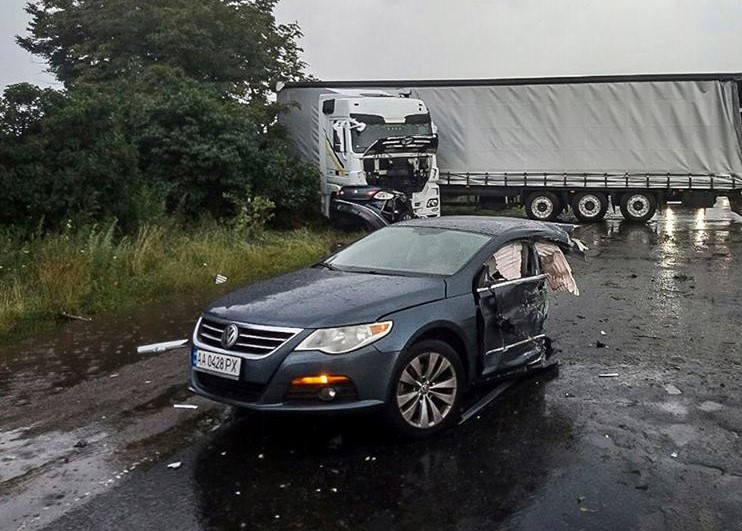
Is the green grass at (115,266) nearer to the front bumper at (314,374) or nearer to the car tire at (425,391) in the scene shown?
the front bumper at (314,374)

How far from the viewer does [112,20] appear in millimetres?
24000

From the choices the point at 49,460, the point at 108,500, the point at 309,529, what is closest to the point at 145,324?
the point at 49,460

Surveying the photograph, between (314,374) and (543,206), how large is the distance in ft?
61.6

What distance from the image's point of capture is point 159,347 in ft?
27.7

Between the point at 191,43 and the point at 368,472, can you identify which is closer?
the point at 368,472

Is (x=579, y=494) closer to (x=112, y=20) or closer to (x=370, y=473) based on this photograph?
(x=370, y=473)

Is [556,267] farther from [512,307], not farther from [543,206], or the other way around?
[543,206]

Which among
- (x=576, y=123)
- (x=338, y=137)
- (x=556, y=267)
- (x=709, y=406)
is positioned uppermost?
(x=576, y=123)

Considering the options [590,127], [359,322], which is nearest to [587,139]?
[590,127]

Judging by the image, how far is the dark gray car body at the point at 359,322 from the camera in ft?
16.6

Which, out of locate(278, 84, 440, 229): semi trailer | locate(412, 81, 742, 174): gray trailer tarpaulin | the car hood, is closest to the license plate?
the car hood

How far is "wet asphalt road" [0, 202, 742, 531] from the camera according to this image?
4379mm

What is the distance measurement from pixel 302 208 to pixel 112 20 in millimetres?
9697

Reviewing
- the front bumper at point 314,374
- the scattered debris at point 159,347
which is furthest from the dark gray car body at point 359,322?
the scattered debris at point 159,347
